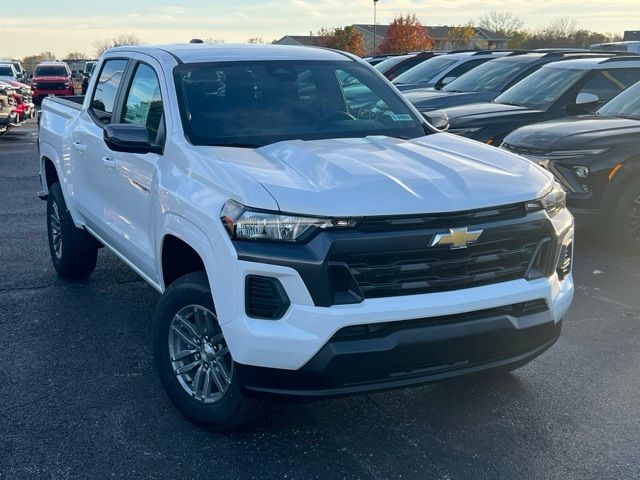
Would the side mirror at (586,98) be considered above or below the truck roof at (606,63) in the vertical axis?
below

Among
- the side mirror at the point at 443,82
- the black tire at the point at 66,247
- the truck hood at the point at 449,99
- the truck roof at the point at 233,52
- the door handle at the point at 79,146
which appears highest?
the truck roof at the point at 233,52

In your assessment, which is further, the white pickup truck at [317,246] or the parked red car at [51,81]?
the parked red car at [51,81]

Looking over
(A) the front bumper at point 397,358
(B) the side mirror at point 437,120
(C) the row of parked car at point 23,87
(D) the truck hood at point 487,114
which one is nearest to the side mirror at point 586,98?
(D) the truck hood at point 487,114

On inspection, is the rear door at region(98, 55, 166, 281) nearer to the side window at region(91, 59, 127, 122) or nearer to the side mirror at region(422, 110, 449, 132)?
the side window at region(91, 59, 127, 122)

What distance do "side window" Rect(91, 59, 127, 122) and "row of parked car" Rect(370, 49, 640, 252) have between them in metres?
2.24

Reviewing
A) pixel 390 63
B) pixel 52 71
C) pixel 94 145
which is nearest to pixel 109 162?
pixel 94 145

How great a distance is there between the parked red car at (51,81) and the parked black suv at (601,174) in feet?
98.0

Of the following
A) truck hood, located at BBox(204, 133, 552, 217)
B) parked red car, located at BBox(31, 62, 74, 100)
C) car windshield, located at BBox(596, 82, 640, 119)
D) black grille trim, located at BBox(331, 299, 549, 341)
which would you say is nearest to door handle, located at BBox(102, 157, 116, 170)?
truck hood, located at BBox(204, 133, 552, 217)

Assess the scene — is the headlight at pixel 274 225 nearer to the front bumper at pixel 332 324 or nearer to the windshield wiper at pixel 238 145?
the front bumper at pixel 332 324

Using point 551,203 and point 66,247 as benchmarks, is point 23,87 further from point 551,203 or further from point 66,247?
point 551,203

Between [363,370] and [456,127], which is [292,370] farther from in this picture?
[456,127]

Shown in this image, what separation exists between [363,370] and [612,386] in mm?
1893

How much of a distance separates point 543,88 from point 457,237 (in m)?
7.44

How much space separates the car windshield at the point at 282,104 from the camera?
433 centimetres
